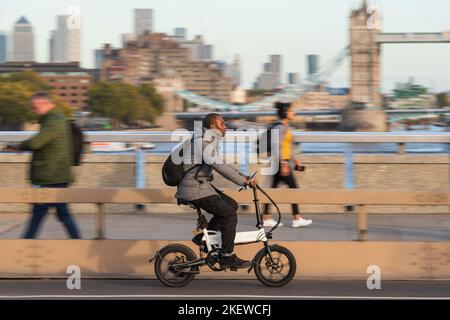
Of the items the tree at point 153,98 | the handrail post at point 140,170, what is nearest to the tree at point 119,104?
the tree at point 153,98

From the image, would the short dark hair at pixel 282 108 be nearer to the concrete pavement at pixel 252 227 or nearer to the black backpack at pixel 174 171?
the concrete pavement at pixel 252 227

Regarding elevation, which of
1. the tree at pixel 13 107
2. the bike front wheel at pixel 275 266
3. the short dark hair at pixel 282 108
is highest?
the tree at pixel 13 107

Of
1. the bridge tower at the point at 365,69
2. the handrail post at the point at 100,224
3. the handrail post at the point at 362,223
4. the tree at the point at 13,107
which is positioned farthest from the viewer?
the bridge tower at the point at 365,69

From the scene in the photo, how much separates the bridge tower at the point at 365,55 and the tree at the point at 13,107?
145 feet

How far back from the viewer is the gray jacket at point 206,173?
7816 millimetres

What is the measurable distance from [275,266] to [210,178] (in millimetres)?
939

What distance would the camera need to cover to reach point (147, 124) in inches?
5773

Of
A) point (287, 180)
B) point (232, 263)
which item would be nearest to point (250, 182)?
point (232, 263)

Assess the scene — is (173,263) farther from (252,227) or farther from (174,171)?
(252,227)

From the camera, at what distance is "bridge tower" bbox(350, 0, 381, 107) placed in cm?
13525

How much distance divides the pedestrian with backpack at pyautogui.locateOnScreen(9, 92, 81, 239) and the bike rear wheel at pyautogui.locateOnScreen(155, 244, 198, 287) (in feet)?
4.52

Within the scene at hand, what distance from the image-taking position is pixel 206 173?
7.99 metres

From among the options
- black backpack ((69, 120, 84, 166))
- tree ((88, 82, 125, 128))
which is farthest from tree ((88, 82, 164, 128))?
black backpack ((69, 120, 84, 166))

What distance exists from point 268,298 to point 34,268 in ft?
8.31
